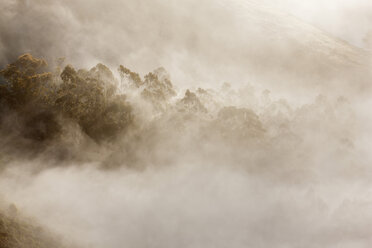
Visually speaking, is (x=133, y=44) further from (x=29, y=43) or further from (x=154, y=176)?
(x=154, y=176)

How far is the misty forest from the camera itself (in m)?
27.7

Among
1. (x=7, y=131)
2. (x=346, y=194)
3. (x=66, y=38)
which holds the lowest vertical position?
(x=7, y=131)

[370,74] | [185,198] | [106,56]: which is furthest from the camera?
[370,74]

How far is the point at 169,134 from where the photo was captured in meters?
33.4

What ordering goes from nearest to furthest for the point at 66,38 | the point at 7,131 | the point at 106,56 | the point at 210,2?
the point at 7,131 → the point at 66,38 → the point at 106,56 → the point at 210,2

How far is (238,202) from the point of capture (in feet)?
128

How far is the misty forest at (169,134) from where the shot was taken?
1091 inches

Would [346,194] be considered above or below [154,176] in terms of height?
above

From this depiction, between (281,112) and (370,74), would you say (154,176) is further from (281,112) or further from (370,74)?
(370,74)

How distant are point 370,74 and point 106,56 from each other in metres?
45.6

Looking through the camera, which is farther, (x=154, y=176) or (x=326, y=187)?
(x=326, y=187)

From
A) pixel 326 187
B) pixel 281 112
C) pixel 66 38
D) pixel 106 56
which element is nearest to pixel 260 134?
pixel 281 112

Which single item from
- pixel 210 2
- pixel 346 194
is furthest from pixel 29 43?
pixel 346 194

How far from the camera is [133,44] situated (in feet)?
159
